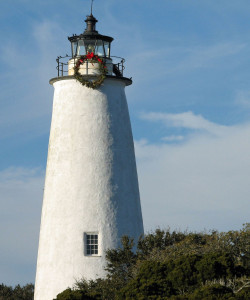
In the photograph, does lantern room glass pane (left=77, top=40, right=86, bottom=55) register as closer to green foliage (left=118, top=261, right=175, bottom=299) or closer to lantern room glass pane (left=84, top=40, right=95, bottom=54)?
lantern room glass pane (left=84, top=40, right=95, bottom=54)

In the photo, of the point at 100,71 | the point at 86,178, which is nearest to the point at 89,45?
the point at 100,71

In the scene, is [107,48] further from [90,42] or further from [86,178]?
[86,178]

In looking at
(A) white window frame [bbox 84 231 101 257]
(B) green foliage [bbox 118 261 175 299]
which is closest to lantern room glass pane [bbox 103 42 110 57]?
(A) white window frame [bbox 84 231 101 257]

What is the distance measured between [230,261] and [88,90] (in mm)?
11032

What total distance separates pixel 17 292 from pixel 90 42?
1296 centimetres

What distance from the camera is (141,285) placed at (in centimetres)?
3073

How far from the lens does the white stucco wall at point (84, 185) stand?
36719 mm

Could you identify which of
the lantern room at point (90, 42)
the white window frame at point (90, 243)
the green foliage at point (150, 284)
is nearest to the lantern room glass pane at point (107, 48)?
the lantern room at point (90, 42)

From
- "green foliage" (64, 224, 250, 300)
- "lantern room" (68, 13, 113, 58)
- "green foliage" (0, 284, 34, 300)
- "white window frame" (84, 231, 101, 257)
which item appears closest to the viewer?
"green foliage" (64, 224, 250, 300)

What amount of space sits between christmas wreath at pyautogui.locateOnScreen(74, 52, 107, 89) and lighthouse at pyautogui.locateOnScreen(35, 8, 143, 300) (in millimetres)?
45

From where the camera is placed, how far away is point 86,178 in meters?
37.0

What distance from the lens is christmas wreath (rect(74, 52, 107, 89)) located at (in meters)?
37.7

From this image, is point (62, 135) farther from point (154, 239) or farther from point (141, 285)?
point (141, 285)

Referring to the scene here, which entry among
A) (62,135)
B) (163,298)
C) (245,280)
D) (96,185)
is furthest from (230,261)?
(62,135)
